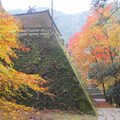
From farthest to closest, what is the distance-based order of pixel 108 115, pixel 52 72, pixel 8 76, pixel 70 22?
pixel 70 22, pixel 52 72, pixel 108 115, pixel 8 76

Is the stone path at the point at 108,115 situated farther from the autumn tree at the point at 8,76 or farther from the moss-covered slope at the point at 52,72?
the autumn tree at the point at 8,76

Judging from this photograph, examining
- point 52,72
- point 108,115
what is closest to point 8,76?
point 52,72

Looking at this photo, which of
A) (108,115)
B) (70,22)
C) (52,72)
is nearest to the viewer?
(108,115)

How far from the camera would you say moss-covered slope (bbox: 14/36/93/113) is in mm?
6031

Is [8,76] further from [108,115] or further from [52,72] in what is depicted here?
[108,115]

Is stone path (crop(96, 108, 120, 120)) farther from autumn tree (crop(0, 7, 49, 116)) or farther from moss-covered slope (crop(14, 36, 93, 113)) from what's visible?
autumn tree (crop(0, 7, 49, 116))

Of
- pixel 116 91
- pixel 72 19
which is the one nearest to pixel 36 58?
pixel 116 91

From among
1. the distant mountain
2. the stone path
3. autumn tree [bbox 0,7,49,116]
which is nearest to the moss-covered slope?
the stone path

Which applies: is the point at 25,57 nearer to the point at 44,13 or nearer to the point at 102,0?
the point at 44,13

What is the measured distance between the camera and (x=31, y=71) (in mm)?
7555

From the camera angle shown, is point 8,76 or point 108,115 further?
point 108,115

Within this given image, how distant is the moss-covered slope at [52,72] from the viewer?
237 inches

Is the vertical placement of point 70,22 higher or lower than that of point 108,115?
higher

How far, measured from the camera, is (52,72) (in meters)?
7.37
